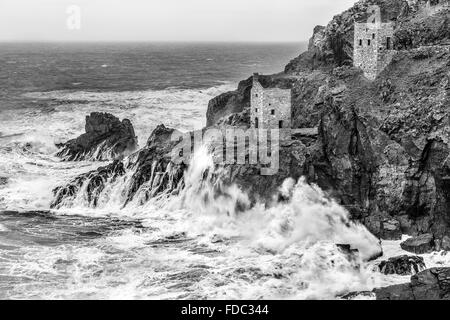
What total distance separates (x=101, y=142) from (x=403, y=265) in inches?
1303

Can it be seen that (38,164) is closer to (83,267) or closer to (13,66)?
(83,267)

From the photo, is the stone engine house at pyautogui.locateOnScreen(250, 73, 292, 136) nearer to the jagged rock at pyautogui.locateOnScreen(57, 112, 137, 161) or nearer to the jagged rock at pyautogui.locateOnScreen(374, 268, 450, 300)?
the jagged rock at pyautogui.locateOnScreen(57, 112, 137, 161)

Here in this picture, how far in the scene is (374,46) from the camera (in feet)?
129

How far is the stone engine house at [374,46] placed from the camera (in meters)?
38.5

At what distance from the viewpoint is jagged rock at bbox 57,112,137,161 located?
52.8 metres

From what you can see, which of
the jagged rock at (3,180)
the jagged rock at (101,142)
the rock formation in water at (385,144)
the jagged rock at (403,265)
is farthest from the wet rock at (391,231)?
the jagged rock at (3,180)

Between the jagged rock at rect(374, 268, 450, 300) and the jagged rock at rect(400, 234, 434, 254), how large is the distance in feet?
13.4

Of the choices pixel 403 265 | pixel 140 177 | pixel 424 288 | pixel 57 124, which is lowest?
pixel 403 265

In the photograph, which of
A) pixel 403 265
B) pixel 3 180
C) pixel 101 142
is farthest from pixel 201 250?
pixel 101 142

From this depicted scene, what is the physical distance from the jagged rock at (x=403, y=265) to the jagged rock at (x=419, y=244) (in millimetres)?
1370

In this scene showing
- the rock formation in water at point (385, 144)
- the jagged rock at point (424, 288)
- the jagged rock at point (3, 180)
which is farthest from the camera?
the jagged rock at point (3, 180)

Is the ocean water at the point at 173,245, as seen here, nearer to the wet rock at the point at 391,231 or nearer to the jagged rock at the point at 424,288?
the wet rock at the point at 391,231

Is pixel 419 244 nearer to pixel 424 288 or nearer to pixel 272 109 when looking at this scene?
pixel 424 288
